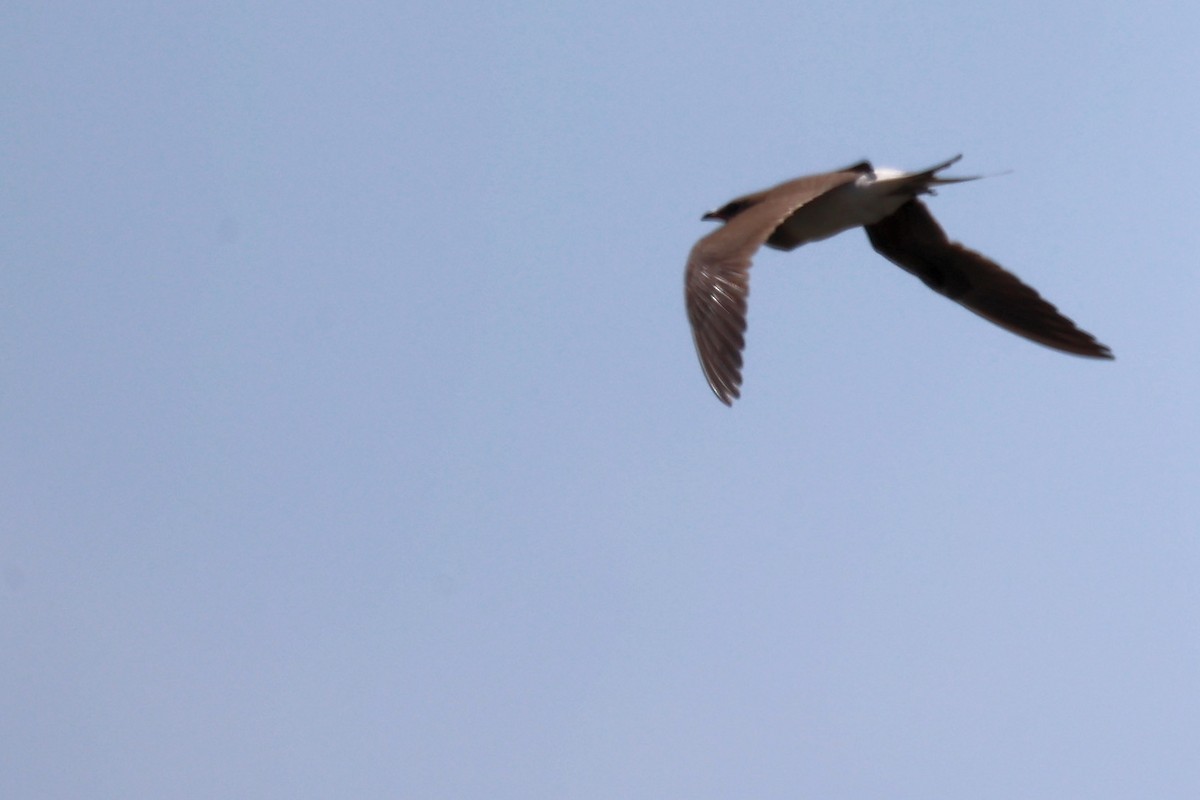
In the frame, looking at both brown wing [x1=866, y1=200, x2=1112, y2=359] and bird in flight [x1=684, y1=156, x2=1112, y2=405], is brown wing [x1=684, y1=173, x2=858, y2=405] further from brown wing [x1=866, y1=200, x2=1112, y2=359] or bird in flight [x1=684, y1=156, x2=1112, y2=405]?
brown wing [x1=866, y1=200, x2=1112, y2=359]

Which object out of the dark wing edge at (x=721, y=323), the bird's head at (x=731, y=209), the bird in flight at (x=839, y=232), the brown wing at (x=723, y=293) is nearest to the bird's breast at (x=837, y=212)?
the bird in flight at (x=839, y=232)

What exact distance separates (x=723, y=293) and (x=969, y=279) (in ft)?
11.6

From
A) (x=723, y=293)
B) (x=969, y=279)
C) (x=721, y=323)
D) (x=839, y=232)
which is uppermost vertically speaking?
(x=839, y=232)

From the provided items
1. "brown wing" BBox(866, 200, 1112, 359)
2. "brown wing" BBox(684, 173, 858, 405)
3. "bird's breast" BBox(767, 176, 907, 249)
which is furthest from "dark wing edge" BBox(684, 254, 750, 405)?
"brown wing" BBox(866, 200, 1112, 359)

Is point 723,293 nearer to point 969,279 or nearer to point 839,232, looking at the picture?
point 839,232

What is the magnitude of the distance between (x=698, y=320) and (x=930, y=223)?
3.51 meters

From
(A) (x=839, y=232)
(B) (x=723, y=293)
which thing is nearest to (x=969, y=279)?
(A) (x=839, y=232)

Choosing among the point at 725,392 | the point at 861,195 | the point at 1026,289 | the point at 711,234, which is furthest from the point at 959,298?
the point at 725,392

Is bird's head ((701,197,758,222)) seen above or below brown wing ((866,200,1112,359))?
above

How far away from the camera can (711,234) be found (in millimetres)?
12797

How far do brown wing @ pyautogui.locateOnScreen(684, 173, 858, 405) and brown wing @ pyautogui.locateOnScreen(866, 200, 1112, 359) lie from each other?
2.29m

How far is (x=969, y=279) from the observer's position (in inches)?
587

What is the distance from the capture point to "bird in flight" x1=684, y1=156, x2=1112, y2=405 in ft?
39.1

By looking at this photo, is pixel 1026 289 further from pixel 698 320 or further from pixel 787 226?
pixel 698 320
